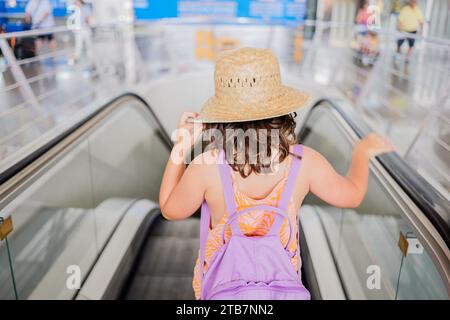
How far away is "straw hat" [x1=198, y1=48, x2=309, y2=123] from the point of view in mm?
966

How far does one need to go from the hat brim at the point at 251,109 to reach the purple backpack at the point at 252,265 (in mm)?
78

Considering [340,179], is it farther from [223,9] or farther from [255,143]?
[223,9]

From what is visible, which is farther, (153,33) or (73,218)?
(153,33)

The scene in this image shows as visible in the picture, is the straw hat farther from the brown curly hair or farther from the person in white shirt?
the person in white shirt

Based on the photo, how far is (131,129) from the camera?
2.89 m

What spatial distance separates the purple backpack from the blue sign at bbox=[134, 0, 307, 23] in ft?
18.4

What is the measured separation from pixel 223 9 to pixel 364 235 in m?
4.90

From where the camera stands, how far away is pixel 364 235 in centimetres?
206

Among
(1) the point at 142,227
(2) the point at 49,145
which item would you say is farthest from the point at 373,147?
(1) the point at 142,227

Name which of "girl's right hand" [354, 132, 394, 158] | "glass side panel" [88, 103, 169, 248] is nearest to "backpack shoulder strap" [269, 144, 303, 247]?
"girl's right hand" [354, 132, 394, 158]

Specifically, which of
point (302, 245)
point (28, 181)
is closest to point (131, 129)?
point (302, 245)
